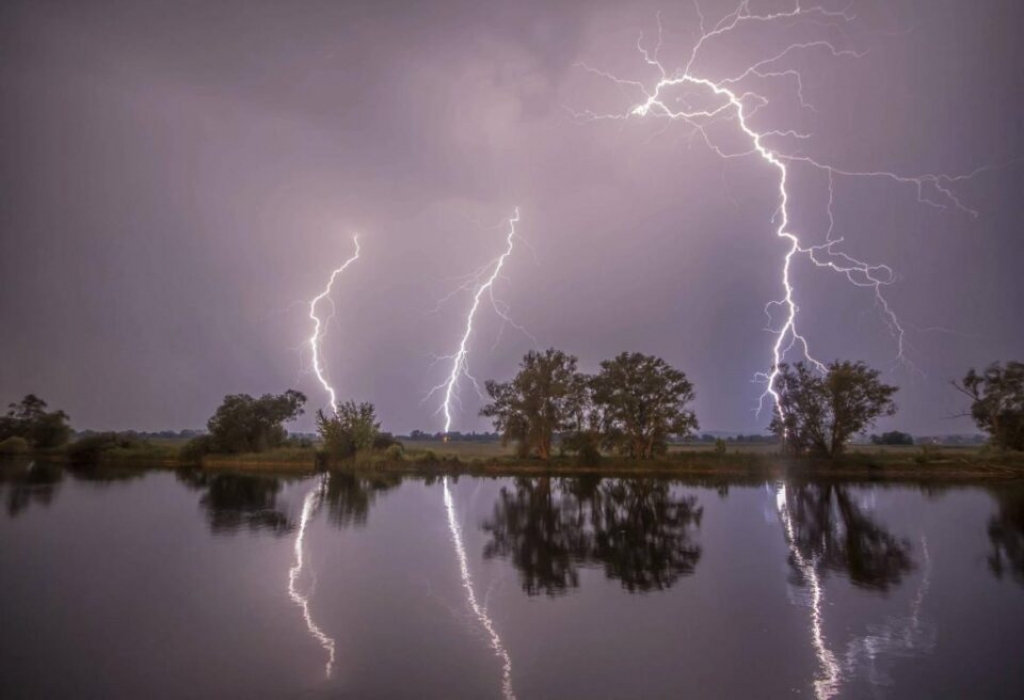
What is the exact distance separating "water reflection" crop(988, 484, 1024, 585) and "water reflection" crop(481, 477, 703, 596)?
24.0ft

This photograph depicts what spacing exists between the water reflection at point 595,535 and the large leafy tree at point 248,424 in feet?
93.8

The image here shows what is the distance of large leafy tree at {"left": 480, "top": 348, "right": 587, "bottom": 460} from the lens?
45312 millimetres

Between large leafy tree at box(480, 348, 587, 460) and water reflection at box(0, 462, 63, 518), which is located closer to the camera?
water reflection at box(0, 462, 63, 518)

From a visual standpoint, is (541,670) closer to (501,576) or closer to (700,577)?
(501,576)

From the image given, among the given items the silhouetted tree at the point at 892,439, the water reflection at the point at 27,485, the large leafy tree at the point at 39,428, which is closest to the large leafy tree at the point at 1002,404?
the silhouetted tree at the point at 892,439

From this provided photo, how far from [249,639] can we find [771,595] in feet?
32.4

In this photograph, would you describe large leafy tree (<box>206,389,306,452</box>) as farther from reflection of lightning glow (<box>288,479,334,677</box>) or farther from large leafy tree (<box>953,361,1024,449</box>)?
large leafy tree (<box>953,361,1024,449</box>)

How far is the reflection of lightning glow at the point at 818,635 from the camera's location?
6.99 meters

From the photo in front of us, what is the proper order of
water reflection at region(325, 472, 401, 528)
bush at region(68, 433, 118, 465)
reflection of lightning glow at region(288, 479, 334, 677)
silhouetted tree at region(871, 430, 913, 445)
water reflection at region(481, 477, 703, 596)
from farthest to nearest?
silhouetted tree at region(871, 430, 913, 445)
bush at region(68, 433, 118, 465)
water reflection at region(325, 472, 401, 528)
water reflection at region(481, 477, 703, 596)
reflection of lightning glow at region(288, 479, 334, 677)

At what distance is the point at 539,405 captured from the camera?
45375 mm

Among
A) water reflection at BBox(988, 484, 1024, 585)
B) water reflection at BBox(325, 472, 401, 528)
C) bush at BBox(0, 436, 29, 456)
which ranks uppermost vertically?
bush at BBox(0, 436, 29, 456)

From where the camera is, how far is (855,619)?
31.4 feet

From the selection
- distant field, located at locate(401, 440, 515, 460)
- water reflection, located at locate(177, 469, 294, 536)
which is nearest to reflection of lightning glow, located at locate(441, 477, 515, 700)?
water reflection, located at locate(177, 469, 294, 536)

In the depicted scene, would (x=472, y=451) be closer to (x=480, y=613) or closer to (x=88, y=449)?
(x=88, y=449)
